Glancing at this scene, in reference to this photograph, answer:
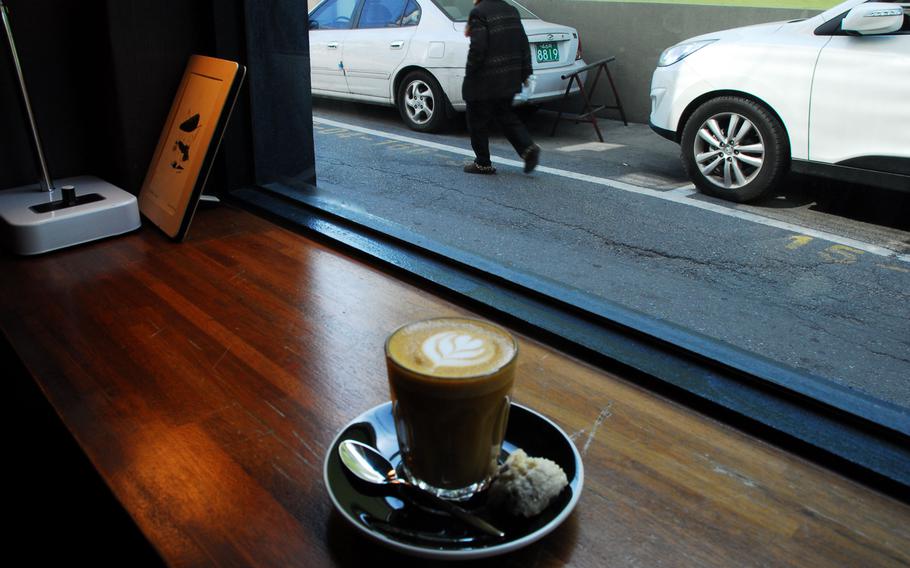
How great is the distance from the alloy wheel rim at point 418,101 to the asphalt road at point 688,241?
5.8 inches

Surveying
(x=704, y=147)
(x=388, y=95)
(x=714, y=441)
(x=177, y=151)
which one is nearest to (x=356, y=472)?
(x=714, y=441)

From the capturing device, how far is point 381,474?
623 mm

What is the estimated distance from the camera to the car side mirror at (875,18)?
0.82 metres

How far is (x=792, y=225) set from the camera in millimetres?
1124

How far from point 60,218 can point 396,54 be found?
3.82 feet

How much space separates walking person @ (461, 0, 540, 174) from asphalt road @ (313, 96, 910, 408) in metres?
0.05

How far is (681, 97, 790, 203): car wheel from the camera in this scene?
111 cm

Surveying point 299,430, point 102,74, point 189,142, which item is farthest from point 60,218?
point 299,430

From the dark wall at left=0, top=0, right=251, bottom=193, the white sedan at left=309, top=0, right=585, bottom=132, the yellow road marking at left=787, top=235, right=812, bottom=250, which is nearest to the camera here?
the yellow road marking at left=787, top=235, right=812, bottom=250

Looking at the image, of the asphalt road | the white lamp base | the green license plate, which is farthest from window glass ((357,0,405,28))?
the white lamp base

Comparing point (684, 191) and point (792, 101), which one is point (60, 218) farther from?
point (792, 101)

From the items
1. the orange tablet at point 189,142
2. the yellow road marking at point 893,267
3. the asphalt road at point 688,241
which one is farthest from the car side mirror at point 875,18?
Result: the orange tablet at point 189,142

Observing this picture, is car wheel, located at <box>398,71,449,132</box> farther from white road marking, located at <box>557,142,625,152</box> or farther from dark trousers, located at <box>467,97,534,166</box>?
white road marking, located at <box>557,142,625,152</box>

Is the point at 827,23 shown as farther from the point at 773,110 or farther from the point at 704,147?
the point at 704,147
